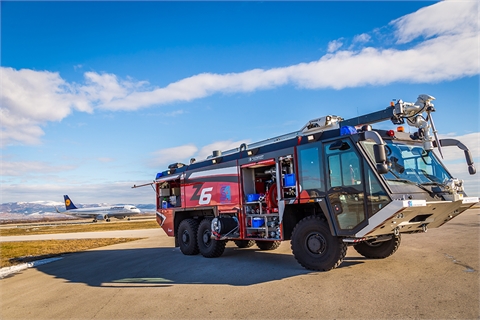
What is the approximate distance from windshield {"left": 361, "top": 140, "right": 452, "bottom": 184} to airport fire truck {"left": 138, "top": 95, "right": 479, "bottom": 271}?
0.03 meters

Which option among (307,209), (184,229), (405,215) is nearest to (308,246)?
(307,209)

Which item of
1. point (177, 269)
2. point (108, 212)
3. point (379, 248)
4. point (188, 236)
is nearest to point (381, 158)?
point (379, 248)

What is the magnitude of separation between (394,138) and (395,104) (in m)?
0.77

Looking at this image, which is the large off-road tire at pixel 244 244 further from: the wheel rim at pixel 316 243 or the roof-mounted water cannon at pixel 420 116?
the roof-mounted water cannon at pixel 420 116

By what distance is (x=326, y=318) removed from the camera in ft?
18.2

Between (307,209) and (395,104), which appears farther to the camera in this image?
(307,209)

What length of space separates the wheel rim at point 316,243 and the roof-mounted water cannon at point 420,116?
3181mm

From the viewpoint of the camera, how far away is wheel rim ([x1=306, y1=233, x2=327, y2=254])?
8.51 m

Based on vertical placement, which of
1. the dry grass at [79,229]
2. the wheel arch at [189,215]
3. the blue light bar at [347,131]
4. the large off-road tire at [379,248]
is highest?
the blue light bar at [347,131]

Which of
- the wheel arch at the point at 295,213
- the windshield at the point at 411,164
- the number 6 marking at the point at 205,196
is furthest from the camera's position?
the number 6 marking at the point at 205,196

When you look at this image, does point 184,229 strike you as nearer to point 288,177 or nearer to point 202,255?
point 202,255

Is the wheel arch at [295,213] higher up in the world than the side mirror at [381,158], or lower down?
lower down

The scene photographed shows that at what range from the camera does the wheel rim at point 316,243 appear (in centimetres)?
851

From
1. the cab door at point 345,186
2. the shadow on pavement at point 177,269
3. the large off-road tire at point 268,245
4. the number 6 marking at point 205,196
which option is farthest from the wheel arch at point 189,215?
the cab door at point 345,186
